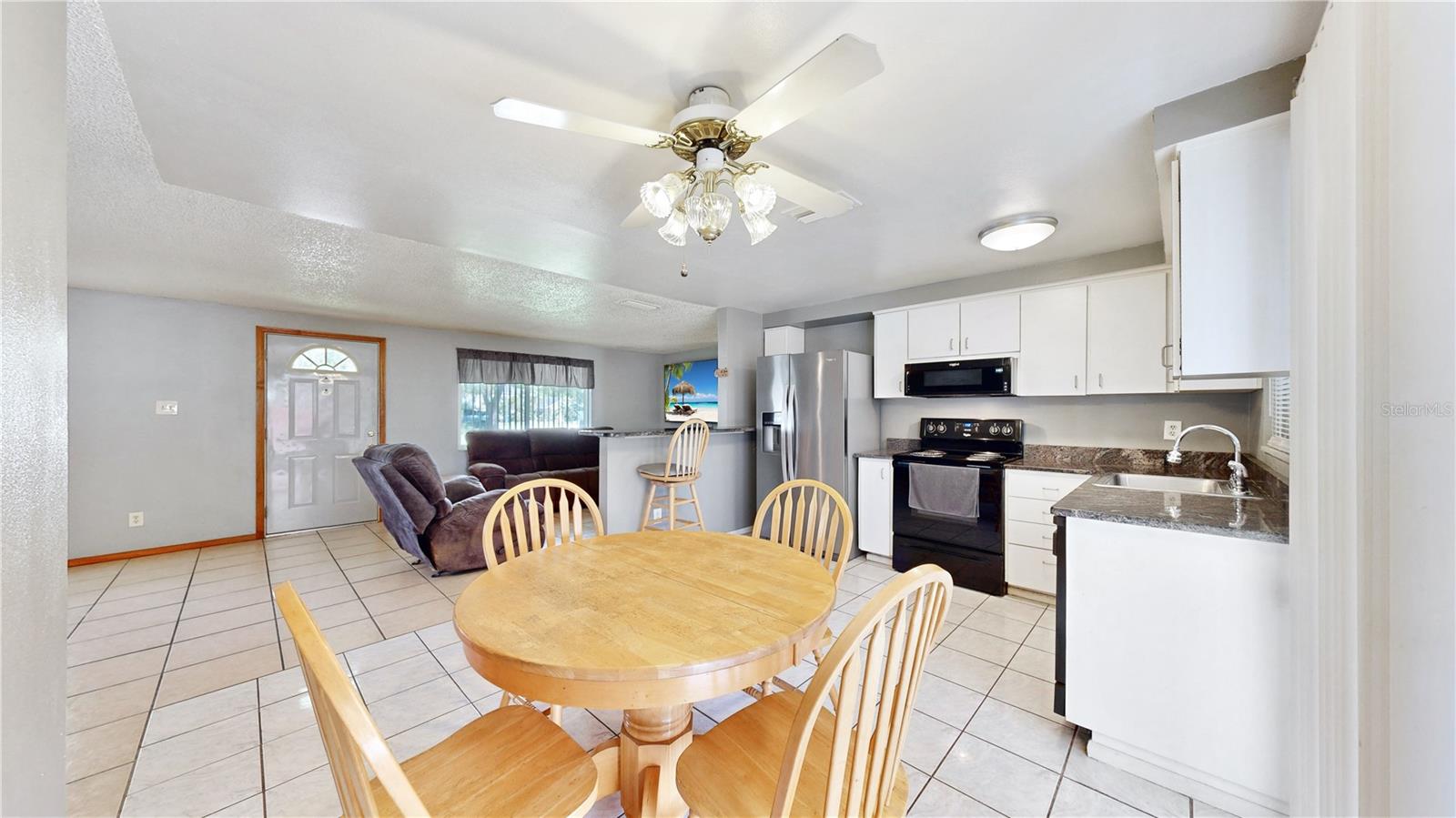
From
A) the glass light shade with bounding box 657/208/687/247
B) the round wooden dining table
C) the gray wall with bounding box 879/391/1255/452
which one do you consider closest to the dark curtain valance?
the gray wall with bounding box 879/391/1255/452

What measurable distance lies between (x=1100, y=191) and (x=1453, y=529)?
1.89 meters

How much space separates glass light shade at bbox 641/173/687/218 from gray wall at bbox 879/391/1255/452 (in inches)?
122

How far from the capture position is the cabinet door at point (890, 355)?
3.97m

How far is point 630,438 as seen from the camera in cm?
406

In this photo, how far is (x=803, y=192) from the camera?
1688 mm

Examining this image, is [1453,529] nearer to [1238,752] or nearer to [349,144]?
[1238,752]

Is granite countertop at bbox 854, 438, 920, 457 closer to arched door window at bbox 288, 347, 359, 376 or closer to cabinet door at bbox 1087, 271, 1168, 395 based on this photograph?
cabinet door at bbox 1087, 271, 1168, 395

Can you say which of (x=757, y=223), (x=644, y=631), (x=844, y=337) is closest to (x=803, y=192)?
(x=757, y=223)

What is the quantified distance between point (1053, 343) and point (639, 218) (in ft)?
9.27

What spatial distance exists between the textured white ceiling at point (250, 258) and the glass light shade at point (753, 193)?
5.16 feet

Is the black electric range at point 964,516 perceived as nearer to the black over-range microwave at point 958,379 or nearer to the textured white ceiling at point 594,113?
the black over-range microwave at point 958,379

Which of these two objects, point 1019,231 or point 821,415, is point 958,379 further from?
point 1019,231

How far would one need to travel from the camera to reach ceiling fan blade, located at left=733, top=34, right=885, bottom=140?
3.36ft

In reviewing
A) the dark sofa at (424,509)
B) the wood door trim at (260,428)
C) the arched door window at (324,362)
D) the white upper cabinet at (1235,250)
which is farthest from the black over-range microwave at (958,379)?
the arched door window at (324,362)
